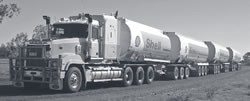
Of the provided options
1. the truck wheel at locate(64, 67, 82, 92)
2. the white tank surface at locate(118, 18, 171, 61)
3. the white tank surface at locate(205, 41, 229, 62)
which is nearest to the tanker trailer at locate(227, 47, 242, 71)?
the white tank surface at locate(205, 41, 229, 62)

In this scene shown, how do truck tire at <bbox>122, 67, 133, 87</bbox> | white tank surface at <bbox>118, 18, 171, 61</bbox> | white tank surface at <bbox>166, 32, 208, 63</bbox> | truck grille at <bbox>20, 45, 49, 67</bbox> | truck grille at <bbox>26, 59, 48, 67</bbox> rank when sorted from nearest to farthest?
truck grille at <bbox>26, 59, 48, 67</bbox>, truck grille at <bbox>20, 45, 49, 67</bbox>, truck tire at <bbox>122, 67, 133, 87</bbox>, white tank surface at <bbox>118, 18, 171, 61</bbox>, white tank surface at <bbox>166, 32, 208, 63</bbox>

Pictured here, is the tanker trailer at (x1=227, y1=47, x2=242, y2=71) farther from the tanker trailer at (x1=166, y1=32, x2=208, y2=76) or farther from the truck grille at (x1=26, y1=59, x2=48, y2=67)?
the truck grille at (x1=26, y1=59, x2=48, y2=67)

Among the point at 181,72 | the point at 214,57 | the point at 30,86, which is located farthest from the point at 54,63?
the point at 214,57

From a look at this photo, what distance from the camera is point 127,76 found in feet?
61.1

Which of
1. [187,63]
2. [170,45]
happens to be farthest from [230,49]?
[170,45]

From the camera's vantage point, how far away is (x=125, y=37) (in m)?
18.4

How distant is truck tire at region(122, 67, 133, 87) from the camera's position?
1814 cm

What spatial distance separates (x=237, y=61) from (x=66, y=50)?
154ft

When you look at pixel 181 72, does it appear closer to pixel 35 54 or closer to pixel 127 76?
pixel 127 76

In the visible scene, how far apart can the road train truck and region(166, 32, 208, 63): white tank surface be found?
2.18 meters

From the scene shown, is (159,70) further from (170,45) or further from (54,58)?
(54,58)

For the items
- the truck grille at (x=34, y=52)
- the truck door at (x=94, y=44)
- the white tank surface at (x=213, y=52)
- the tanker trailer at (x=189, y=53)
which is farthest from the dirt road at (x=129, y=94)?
the white tank surface at (x=213, y=52)

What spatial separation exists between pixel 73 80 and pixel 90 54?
5.58 feet

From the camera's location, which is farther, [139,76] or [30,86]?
[139,76]
